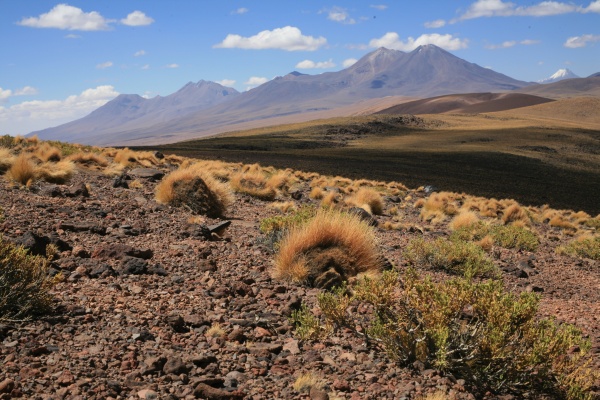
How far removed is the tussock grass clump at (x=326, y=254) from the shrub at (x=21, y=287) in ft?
9.71

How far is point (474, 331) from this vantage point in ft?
14.0

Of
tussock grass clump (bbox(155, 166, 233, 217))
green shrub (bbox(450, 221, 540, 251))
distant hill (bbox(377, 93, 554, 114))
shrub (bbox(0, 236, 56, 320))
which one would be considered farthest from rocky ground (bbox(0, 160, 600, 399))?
distant hill (bbox(377, 93, 554, 114))

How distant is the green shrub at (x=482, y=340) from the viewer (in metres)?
4.11

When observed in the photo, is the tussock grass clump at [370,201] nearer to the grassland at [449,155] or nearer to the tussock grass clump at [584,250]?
the tussock grass clump at [584,250]

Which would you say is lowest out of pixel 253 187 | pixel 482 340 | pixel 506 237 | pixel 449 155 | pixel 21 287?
pixel 449 155

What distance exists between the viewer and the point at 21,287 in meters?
4.57

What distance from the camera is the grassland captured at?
109ft

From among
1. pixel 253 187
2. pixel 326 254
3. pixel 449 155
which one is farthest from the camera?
pixel 449 155

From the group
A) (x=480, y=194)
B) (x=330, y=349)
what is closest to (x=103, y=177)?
(x=330, y=349)

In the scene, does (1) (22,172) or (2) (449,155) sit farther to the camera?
(2) (449,155)

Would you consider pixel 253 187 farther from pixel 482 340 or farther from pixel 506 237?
pixel 482 340

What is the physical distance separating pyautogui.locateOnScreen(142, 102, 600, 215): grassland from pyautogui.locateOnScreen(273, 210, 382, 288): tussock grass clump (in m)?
23.9

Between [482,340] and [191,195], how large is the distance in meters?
7.96

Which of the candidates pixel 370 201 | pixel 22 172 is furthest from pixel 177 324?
pixel 370 201
